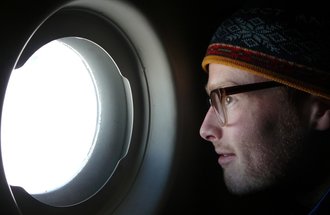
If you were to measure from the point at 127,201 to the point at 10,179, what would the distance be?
0.97 ft

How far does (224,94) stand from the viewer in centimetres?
109

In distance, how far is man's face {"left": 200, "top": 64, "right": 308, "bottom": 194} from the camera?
3.51 ft

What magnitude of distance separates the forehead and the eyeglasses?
0.01 m

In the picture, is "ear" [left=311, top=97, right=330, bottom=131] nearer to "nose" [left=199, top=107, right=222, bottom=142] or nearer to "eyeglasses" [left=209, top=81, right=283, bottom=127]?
"eyeglasses" [left=209, top=81, right=283, bottom=127]

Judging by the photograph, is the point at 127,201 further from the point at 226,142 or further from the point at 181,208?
the point at 226,142

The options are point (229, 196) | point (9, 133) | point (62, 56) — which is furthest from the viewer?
point (229, 196)

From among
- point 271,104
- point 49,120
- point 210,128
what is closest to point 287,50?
point 271,104

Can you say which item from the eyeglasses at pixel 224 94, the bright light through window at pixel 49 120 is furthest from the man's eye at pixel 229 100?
the bright light through window at pixel 49 120

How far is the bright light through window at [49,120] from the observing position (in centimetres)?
83

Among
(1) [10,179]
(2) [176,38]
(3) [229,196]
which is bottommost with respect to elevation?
(3) [229,196]

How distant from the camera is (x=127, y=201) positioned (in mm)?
1013

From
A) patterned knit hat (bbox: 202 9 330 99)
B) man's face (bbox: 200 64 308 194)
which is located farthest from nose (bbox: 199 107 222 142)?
patterned knit hat (bbox: 202 9 330 99)

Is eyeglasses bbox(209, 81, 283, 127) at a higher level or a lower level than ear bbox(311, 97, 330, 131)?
higher

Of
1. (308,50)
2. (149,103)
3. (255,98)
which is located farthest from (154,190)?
(308,50)
